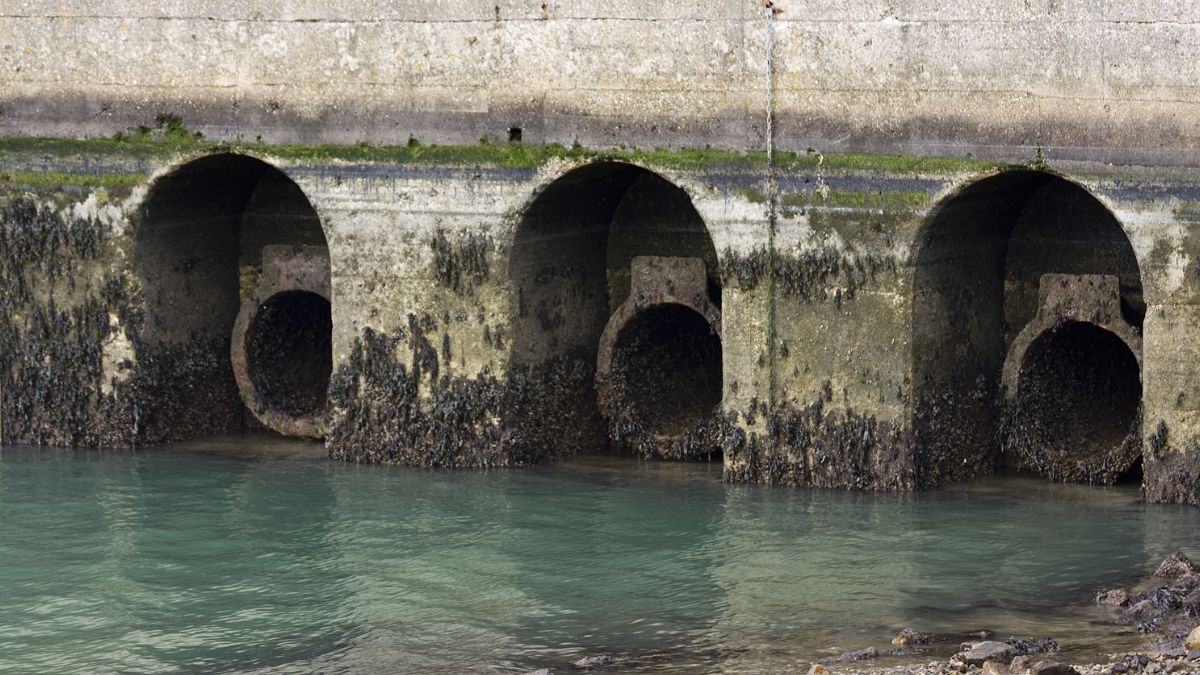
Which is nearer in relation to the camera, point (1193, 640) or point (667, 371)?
point (1193, 640)

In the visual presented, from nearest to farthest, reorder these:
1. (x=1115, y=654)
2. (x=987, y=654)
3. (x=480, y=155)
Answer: (x=987, y=654) → (x=1115, y=654) → (x=480, y=155)

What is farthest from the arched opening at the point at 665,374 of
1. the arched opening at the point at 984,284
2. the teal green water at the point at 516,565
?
→ the arched opening at the point at 984,284

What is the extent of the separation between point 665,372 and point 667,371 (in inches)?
0.9

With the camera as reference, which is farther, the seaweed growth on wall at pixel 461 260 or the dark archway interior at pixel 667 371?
the dark archway interior at pixel 667 371

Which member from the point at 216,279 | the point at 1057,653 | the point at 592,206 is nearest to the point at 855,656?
the point at 1057,653

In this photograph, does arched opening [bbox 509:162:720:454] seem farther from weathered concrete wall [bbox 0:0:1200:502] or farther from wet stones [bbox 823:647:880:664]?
wet stones [bbox 823:647:880:664]

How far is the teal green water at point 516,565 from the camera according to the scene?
13.6 m

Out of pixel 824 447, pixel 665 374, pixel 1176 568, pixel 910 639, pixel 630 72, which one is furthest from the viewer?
pixel 665 374

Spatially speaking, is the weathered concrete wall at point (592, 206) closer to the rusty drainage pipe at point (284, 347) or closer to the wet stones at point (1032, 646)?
the rusty drainage pipe at point (284, 347)

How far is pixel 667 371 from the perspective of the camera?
18.8m

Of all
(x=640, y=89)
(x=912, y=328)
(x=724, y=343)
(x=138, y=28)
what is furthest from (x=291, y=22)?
(x=912, y=328)

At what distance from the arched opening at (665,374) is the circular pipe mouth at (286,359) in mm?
2450

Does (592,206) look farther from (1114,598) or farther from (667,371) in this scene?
(1114,598)

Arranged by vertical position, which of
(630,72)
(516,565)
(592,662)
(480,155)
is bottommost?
(592,662)
